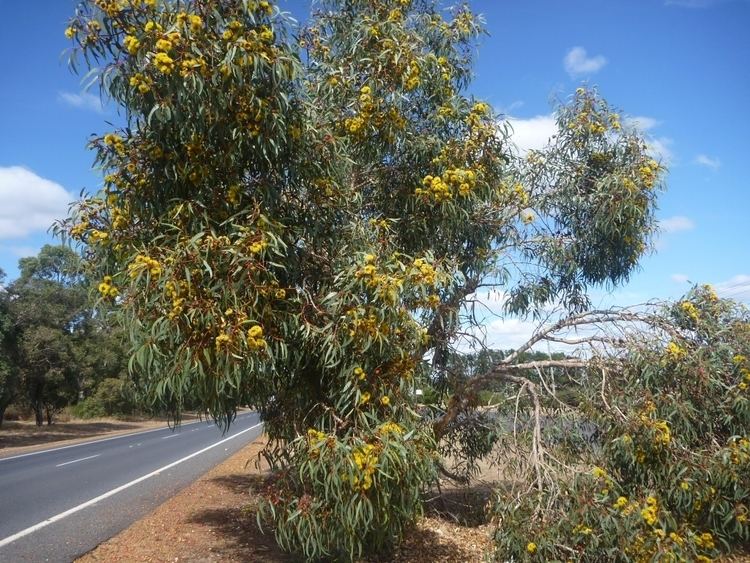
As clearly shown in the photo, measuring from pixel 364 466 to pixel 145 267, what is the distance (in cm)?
205

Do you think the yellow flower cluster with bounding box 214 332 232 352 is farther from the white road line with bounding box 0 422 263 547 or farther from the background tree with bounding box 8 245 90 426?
the background tree with bounding box 8 245 90 426

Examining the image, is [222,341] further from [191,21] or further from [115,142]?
[191,21]

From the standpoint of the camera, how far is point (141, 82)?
5098mm

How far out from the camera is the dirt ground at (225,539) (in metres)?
8.12

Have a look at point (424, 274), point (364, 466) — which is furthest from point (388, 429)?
point (424, 274)

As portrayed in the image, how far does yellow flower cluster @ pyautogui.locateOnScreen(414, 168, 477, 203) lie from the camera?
268 inches

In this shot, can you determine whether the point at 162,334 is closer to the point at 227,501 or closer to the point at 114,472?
the point at 227,501

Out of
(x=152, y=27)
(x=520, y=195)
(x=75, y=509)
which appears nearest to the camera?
(x=152, y=27)

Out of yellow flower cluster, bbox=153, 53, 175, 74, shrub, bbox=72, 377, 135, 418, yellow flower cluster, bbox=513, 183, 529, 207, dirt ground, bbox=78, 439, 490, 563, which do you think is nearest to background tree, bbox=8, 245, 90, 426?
shrub, bbox=72, 377, 135, 418

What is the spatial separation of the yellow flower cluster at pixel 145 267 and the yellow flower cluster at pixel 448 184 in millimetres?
2941

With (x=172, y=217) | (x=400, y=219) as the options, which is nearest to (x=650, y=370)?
(x=400, y=219)

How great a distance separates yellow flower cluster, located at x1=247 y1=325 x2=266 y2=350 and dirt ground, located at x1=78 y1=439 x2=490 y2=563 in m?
1.80

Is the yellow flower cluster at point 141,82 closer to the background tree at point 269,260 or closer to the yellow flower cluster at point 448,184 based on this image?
the background tree at point 269,260

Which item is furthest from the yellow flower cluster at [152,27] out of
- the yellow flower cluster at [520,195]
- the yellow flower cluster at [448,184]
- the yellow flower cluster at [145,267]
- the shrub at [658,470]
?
the shrub at [658,470]
